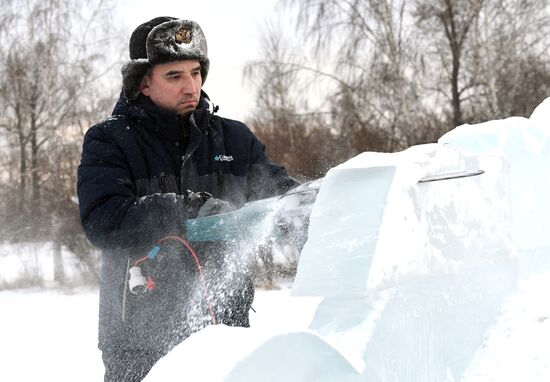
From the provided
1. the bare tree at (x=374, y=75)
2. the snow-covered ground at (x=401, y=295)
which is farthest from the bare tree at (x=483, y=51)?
the snow-covered ground at (x=401, y=295)

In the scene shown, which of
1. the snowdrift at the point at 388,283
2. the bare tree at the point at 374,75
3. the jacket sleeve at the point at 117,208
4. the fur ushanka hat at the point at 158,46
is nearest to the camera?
the snowdrift at the point at 388,283

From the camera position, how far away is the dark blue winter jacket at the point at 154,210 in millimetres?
2055

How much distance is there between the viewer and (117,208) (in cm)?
204

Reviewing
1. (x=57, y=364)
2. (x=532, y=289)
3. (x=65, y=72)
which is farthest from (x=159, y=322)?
(x=65, y=72)

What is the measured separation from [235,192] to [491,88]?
13.3 metres

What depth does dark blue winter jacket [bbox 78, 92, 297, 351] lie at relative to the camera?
80.9 inches

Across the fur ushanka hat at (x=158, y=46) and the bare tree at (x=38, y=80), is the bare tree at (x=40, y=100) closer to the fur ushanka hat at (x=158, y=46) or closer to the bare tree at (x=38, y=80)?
the bare tree at (x=38, y=80)

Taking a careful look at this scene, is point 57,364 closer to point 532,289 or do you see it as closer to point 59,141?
point 532,289

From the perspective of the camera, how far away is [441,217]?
216cm

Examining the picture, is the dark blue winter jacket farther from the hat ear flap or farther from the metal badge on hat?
the metal badge on hat

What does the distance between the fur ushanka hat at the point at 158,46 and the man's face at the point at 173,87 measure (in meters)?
0.02

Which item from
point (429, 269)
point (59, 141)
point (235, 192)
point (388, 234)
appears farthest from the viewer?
point (59, 141)

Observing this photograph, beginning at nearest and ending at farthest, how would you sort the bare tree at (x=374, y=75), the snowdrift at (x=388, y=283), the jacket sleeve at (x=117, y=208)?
1. the snowdrift at (x=388, y=283)
2. the jacket sleeve at (x=117, y=208)
3. the bare tree at (x=374, y=75)

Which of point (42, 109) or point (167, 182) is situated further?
point (42, 109)
